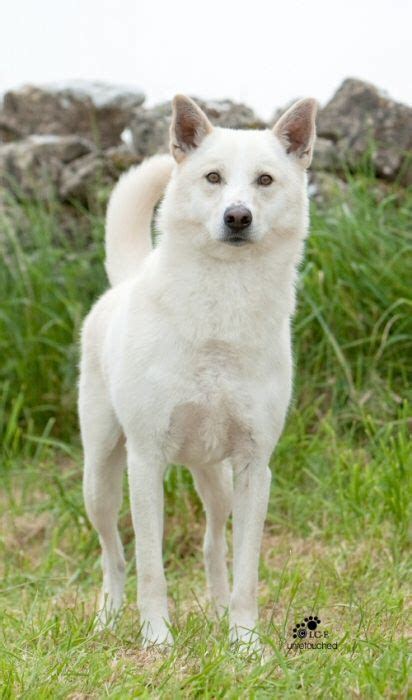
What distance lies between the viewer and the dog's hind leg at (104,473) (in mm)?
3703

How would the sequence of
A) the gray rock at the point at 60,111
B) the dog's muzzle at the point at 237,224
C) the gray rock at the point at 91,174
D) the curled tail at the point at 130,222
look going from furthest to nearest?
the gray rock at the point at 60,111 < the gray rock at the point at 91,174 < the curled tail at the point at 130,222 < the dog's muzzle at the point at 237,224

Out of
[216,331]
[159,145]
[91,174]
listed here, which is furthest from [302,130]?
[91,174]

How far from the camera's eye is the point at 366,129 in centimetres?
662

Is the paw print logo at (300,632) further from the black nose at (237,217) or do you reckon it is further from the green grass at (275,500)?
the black nose at (237,217)

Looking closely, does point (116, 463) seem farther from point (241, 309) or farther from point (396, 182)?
point (396, 182)

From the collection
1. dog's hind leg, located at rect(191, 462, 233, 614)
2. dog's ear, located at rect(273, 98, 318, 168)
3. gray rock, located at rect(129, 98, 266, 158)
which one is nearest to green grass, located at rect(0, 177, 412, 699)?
A: dog's hind leg, located at rect(191, 462, 233, 614)

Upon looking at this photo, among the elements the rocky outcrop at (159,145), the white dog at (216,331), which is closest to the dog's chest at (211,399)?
the white dog at (216,331)

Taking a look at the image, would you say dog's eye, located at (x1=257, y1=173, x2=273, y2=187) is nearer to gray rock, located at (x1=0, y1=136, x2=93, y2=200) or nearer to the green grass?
the green grass

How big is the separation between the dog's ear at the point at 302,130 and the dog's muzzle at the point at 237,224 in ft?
1.50

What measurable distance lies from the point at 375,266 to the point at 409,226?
487 mm

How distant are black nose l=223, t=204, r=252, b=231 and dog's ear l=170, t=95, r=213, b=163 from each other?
0.39 m

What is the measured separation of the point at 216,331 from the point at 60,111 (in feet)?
17.3

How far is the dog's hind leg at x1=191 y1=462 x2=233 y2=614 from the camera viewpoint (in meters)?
3.84

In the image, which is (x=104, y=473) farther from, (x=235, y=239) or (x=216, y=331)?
(x=235, y=239)
